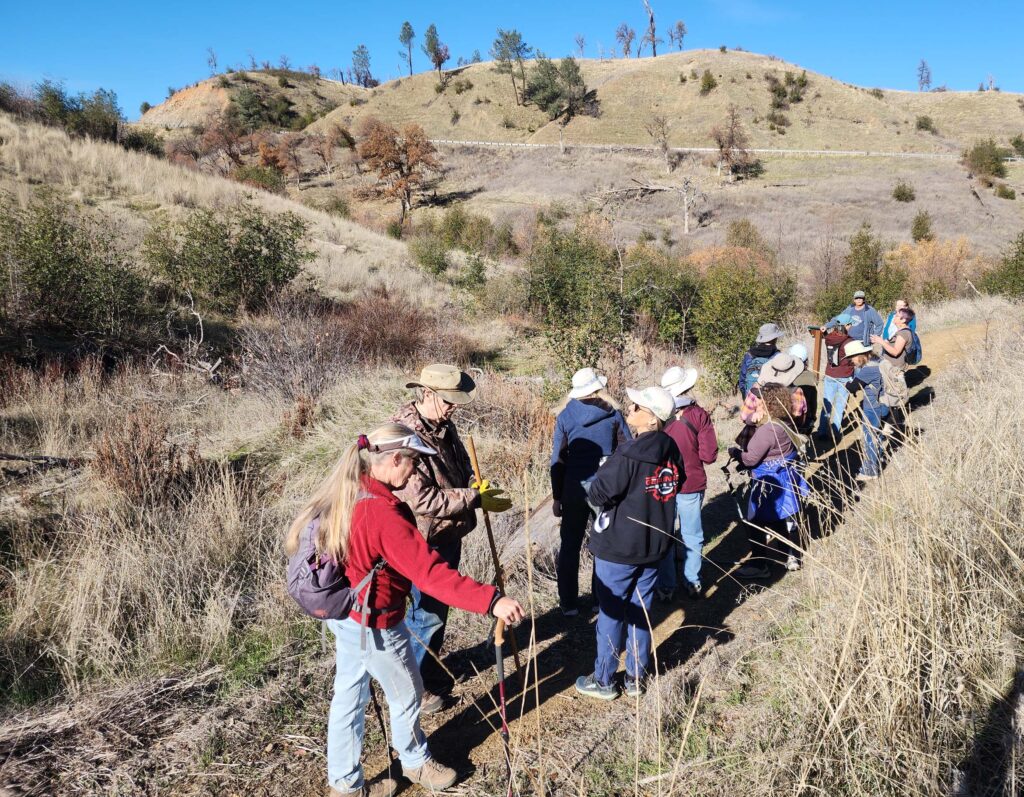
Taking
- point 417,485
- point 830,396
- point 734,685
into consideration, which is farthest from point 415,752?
point 830,396

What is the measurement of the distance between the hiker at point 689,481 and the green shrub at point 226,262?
11.9m

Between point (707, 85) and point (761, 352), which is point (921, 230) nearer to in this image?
point (761, 352)

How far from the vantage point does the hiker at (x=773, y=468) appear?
4.40m

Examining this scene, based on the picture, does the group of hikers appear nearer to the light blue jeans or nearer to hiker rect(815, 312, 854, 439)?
the light blue jeans

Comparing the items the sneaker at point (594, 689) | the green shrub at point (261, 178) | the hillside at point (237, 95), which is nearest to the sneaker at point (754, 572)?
the sneaker at point (594, 689)

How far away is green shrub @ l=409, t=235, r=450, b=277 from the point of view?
20656mm

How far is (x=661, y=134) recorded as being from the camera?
160 ft

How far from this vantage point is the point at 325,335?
10828mm

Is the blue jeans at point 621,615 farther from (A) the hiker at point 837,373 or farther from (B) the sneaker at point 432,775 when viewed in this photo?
(A) the hiker at point 837,373

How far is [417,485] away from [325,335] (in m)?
8.69

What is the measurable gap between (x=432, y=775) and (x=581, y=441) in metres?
2.11

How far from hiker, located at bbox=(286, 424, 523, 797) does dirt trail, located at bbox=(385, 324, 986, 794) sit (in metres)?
0.36

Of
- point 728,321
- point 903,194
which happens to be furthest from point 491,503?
point 903,194

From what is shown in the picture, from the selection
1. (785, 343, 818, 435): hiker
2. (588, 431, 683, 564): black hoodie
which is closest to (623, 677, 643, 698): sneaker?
(588, 431, 683, 564): black hoodie
